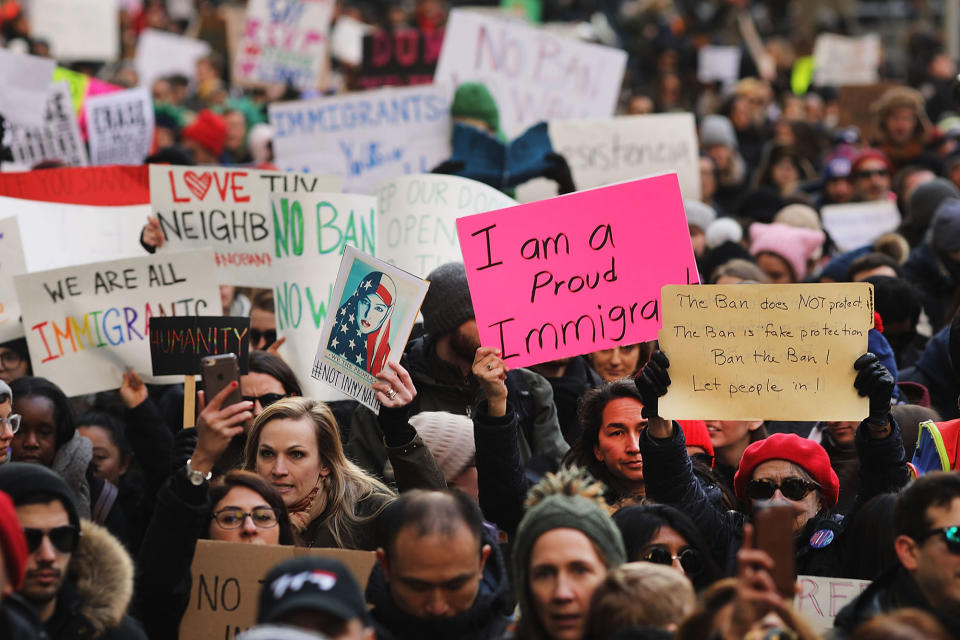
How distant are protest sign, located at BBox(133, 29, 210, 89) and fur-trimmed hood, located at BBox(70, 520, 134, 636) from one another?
1234 cm

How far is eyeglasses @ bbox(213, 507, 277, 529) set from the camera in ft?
14.9

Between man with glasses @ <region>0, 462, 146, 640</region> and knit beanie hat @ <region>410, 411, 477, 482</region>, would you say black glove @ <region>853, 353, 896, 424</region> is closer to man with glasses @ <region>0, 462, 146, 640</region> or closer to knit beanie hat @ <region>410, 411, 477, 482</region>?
knit beanie hat @ <region>410, 411, 477, 482</region>

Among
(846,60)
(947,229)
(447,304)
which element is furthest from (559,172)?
(846,60)

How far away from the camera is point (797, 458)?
488 centimetres

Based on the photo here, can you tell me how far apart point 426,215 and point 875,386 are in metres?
2.86

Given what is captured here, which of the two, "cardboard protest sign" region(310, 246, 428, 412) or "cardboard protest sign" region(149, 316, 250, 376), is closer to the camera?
"cardboard protest sign" region(310, 246, 428, 412)

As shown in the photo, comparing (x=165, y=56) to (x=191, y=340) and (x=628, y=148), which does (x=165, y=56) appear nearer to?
(x=628, y=148)

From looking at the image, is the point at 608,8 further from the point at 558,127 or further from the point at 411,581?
the point at 411,581

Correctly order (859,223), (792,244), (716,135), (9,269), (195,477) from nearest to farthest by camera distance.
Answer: (195,477), (9,269), (792,244), (859,223), (716,135)

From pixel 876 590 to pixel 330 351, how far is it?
2.15 metres

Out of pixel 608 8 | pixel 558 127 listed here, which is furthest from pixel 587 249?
pixel 608 8

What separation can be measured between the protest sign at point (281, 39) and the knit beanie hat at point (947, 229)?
685cm

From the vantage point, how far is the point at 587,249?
523 centimetres

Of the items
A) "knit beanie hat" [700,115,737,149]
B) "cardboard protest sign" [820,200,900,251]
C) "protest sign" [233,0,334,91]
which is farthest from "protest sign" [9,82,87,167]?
"knit beanie hat" [700,115,737,149]
